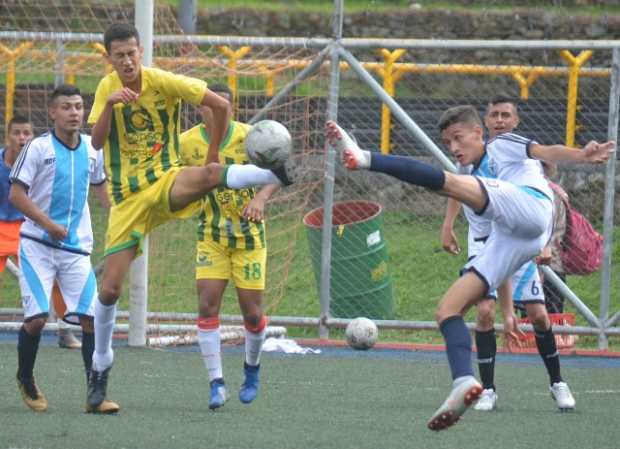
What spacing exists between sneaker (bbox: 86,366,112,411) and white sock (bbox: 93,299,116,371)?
35mm

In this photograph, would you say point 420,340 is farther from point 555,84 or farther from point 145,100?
point 555,84

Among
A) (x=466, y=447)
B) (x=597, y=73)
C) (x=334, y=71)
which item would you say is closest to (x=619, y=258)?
(x=597, y=73)

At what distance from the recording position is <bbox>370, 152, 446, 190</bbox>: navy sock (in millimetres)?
6812

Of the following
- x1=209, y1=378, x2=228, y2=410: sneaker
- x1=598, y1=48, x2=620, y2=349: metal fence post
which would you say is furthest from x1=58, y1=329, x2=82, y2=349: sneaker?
x1=598, y1=48, x2=620, y2=349: metal fence post

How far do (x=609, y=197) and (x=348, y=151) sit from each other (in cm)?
528

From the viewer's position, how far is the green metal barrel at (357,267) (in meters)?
12.2

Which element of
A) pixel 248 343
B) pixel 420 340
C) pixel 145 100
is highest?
pixel 145 100

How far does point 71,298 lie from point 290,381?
73.6 inches

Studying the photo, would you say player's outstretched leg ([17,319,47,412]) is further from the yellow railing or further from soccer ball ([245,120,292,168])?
the yellow railing

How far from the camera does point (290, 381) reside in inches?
380

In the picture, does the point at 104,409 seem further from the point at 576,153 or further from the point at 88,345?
the point at 576,153

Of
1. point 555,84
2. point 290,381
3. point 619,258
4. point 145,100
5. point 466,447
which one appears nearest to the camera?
point 466,447

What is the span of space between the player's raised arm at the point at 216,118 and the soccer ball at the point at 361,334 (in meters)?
3.01

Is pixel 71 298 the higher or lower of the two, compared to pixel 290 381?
higher
